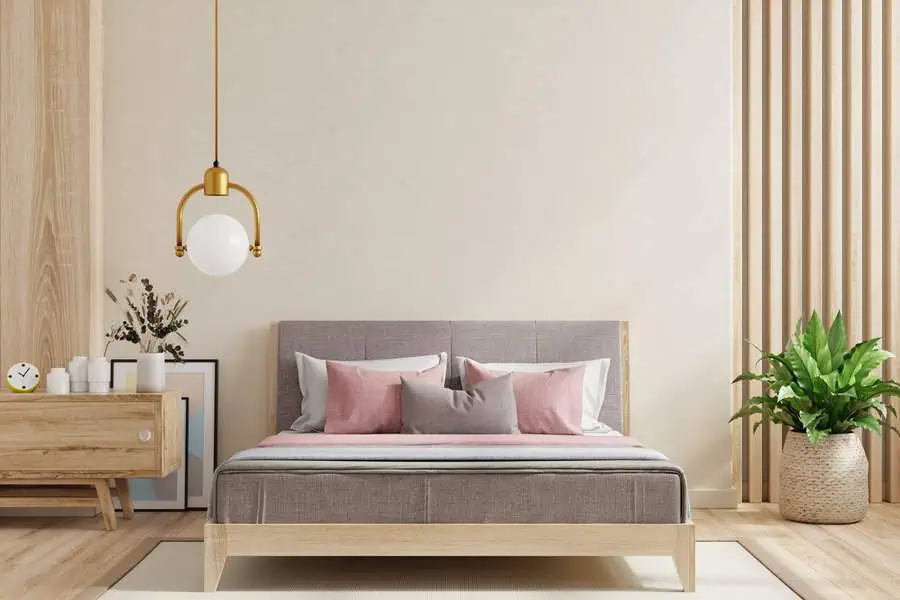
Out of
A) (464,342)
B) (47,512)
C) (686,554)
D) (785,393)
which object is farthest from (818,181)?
(47,512)

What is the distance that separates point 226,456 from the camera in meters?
5.30

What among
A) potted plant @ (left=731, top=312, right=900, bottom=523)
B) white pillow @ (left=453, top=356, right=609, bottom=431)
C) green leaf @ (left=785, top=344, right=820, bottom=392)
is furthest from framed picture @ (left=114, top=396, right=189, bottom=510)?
green leaf @ (left=785, top=344, right=820, bottom=392)

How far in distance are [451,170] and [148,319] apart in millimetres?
1710

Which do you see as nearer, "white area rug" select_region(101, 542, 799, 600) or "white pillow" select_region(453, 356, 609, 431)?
"white area rug" select_region(101, 542, 799, 600)

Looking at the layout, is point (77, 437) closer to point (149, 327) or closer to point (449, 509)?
point (149, 327)

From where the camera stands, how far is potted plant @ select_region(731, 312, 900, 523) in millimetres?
4820

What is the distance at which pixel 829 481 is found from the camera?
190 inches

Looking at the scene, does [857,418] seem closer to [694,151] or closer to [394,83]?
[694,151]

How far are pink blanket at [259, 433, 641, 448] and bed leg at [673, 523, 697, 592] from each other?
0.58 metres

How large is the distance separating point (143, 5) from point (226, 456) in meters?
2.39

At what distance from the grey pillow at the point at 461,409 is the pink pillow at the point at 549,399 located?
0.11 metres

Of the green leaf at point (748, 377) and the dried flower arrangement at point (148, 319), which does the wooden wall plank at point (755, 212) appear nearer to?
the green leaf at point (748, 377)

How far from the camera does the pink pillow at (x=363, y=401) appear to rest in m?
4.71

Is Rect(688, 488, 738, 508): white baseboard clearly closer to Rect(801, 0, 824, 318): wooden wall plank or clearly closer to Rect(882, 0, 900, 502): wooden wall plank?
Rect(882, 0, 900, 502): wooden wall plank
